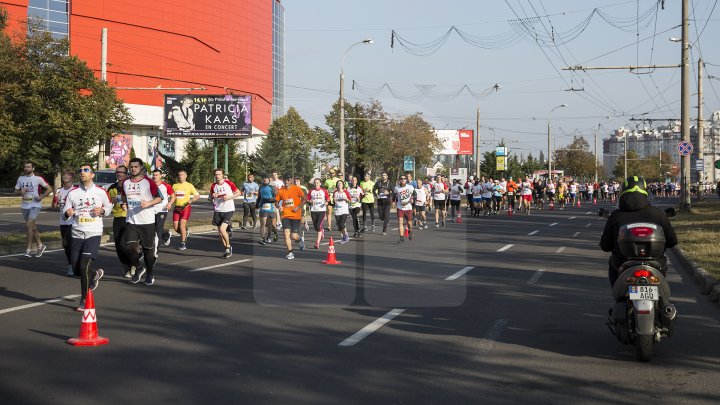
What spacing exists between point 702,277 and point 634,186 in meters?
5.63

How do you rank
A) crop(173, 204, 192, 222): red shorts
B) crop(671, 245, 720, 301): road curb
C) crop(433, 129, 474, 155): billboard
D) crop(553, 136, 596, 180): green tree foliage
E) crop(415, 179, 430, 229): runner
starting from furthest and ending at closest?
crop(433, 129, 474, 155): billboard
crop(553, 136, 596, 180): green tree foliage
crop(415, 179, 430, 229): runner
crop(173, 204, 192, 222): red shorts
crop(671, 245, 720, 301): road curb

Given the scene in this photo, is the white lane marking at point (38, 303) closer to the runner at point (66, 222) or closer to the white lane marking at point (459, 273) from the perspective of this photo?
the runner at point (66, 222)

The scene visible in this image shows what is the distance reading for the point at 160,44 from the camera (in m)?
78.6

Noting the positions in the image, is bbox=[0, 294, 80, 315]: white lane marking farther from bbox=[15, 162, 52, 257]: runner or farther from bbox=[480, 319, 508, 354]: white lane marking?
bbox=[480, 319, 508, 354]: white lane marking

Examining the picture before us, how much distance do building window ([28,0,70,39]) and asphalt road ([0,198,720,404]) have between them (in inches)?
2318

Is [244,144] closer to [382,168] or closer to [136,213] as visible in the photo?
[382,168]

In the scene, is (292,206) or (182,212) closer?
(292,206)

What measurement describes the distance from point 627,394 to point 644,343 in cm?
110

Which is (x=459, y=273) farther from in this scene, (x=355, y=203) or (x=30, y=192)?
(x=355, y=203)

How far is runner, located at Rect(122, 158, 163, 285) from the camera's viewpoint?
11.9 m

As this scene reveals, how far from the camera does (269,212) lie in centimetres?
1970

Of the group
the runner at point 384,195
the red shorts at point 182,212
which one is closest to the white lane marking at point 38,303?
the red shorts at point 182,212

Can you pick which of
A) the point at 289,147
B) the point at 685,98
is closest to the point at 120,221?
the point at 685,98

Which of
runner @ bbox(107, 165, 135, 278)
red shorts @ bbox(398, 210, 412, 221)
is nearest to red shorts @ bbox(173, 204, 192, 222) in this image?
runner @ bbox(107, 165, 135, 278)
